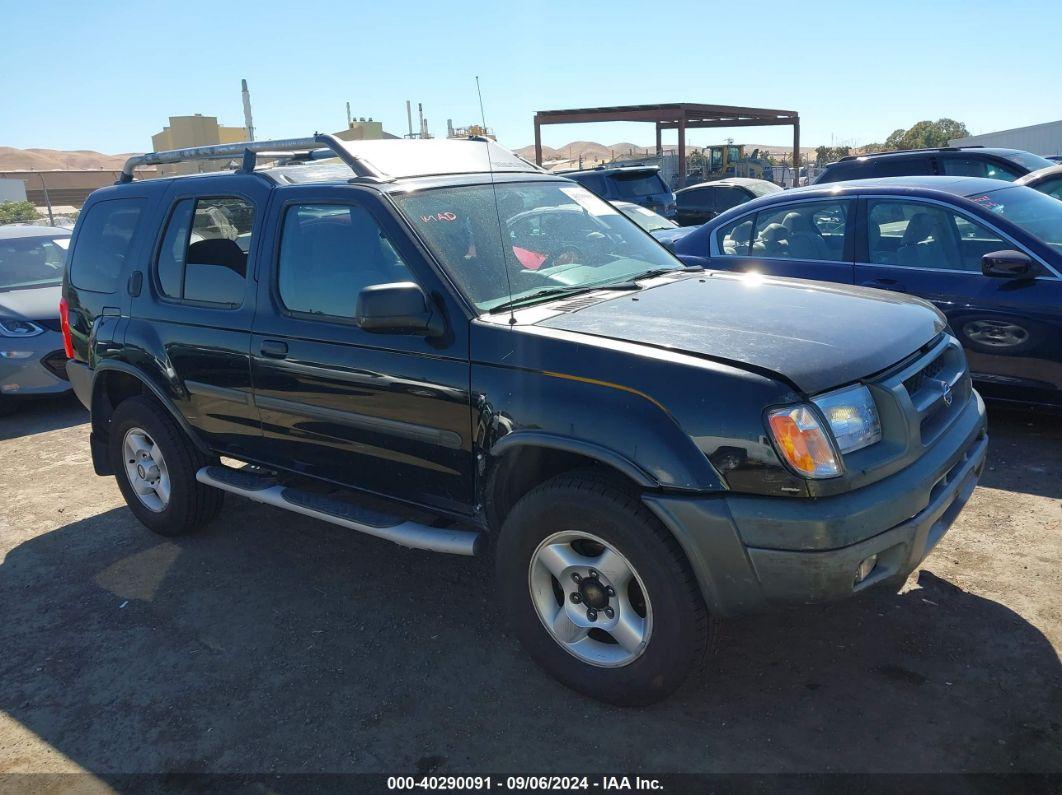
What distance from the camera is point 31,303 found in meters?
8.20

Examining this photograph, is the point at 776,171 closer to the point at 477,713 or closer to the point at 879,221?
the point at 879,221

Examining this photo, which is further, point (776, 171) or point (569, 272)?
point (776, 171)

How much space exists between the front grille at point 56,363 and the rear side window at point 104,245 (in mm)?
3149

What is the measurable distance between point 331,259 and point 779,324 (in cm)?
197

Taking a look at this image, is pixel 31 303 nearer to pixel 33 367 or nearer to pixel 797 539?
pixel 33 367

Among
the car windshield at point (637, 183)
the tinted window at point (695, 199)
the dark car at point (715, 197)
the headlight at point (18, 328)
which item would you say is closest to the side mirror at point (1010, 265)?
the headlight at point (18, 328)

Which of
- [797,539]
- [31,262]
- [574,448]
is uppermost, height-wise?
[31,262]

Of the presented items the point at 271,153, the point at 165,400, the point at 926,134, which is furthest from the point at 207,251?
the point at 926,134

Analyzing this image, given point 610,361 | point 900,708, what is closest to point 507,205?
point 610,361

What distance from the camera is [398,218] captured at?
354 centimetres

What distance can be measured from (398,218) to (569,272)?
80 cm

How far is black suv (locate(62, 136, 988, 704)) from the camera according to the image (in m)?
2.72

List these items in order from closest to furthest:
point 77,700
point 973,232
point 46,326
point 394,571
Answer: point 77,700 < point 394,571 < point 973,232 < point 46,326

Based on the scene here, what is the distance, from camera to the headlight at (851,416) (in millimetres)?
2727
